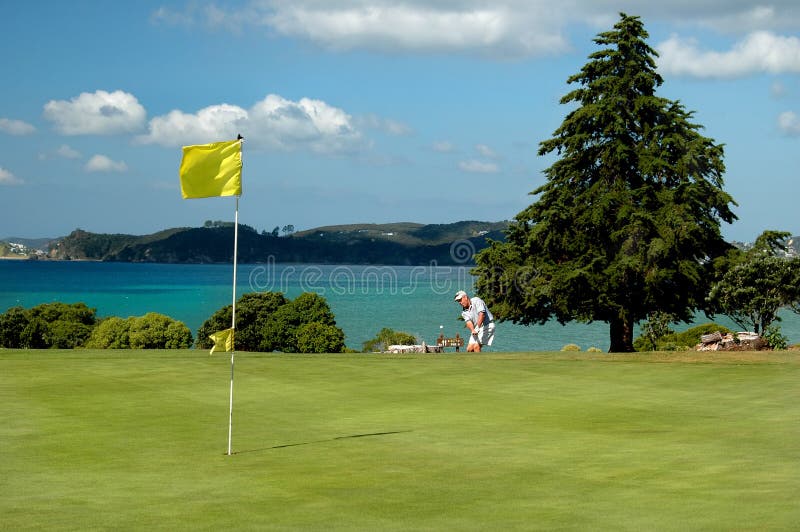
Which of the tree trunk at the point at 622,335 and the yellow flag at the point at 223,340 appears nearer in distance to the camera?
the yellow flag at the point at 223,340

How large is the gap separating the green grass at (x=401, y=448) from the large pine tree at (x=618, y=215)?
44.0 ft

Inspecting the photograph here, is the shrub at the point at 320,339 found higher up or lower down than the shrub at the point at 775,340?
lower down

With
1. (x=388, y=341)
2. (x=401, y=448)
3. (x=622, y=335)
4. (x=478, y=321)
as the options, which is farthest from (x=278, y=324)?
(x=401, y=448)

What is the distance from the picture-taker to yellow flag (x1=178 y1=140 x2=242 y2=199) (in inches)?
669

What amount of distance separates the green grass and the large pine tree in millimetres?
13401

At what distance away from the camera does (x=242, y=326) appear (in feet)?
209

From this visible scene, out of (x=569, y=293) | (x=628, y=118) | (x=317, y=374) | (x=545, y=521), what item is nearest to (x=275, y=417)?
(x=317, y=374)

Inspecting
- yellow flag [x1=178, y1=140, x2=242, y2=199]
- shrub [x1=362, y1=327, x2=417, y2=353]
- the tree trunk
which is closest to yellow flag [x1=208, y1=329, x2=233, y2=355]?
yellow flag [x1=178, y1=140, x2=242, y2=199]

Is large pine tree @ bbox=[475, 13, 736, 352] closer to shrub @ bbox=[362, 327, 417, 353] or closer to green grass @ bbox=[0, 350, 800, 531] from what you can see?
green grass @ bbox=[0, 350, 800, 531]

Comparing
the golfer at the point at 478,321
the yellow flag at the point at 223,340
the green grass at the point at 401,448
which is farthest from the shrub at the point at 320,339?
the yellow flag at the point at 223,340

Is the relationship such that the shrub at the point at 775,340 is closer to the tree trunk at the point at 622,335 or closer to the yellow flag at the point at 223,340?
the tree trunk at the point at 622,335

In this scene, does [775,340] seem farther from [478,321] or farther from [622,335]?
[478,321]

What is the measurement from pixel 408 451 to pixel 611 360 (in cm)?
1901

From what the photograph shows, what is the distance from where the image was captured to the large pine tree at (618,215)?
42.4 metres
